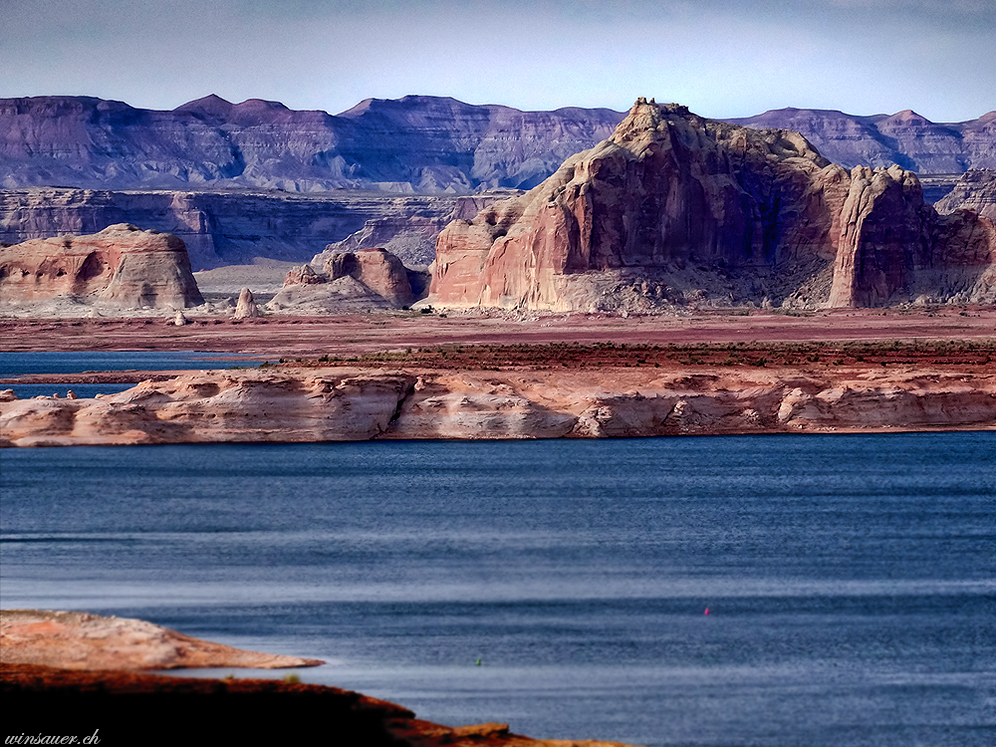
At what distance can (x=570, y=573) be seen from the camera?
1535 inches

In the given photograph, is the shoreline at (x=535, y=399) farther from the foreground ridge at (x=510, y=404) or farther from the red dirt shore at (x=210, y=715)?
the red dirt shore at (x=210, y=715)

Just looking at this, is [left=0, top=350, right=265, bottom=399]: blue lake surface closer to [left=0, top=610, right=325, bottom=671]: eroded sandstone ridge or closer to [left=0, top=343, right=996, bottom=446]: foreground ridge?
[left=0, top=343, right=996, bottom=446]: foreground ridge

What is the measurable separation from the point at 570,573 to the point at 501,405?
26.0 meters

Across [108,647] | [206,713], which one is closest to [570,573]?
[108,647]

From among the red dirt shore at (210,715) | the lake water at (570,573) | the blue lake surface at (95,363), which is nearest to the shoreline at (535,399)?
the lake water at (570,573)

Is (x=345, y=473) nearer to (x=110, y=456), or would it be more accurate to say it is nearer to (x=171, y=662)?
(x=110, y=456)

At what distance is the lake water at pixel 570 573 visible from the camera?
90.9 feet

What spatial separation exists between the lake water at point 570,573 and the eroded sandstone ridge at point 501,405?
1.10 metres

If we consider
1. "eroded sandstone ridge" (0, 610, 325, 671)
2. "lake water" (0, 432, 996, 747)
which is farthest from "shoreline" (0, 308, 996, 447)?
"eroded sandstone ridge" (0, 610, 325, 671)

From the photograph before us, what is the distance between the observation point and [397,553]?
41344mm

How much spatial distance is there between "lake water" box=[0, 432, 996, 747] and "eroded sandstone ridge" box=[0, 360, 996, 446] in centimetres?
110

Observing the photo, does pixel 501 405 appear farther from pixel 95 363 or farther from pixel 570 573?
pixel 95 363

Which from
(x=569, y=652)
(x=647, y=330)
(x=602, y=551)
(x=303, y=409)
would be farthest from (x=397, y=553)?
(x=647, y=330)

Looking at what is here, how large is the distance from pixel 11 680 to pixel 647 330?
416 feet
